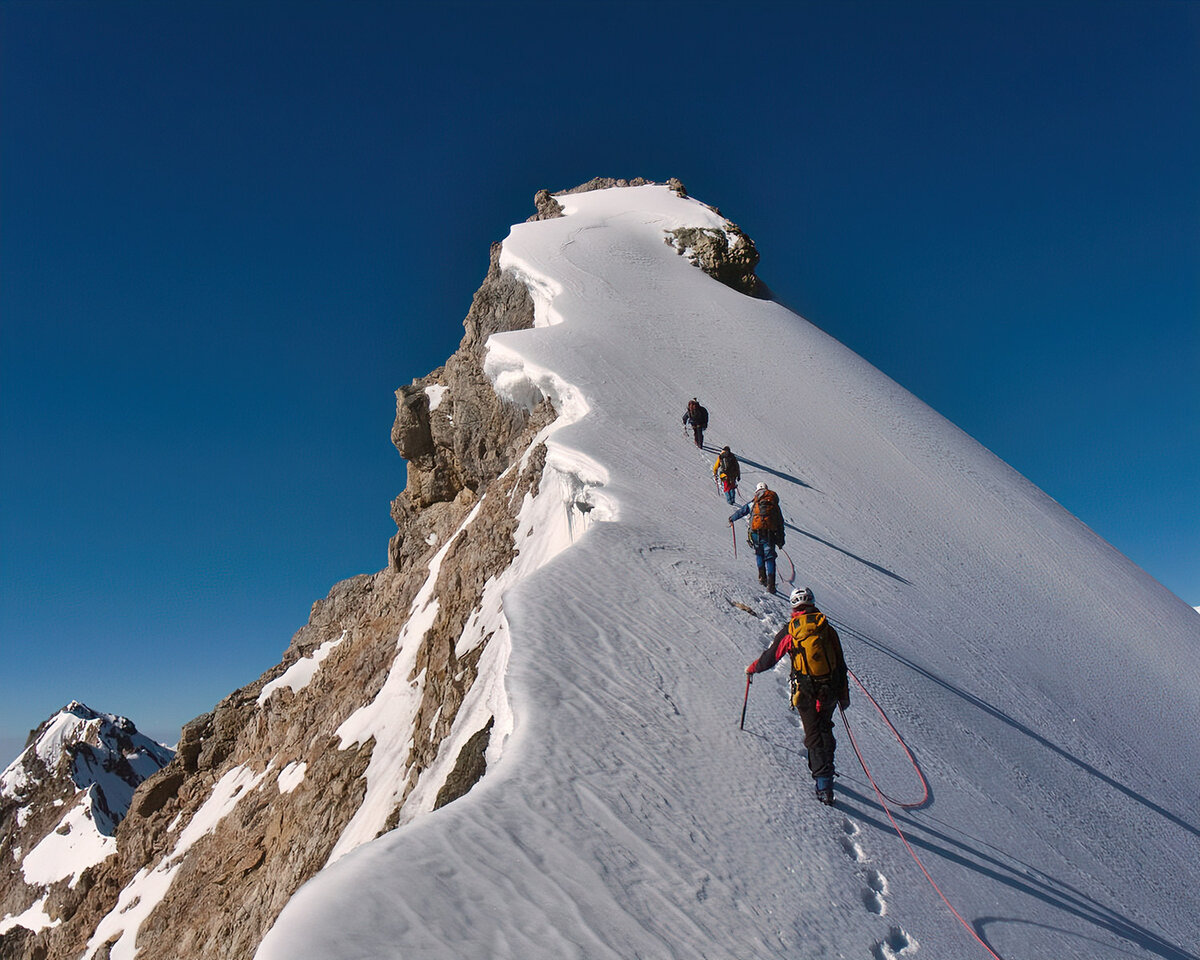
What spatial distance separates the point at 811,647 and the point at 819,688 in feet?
1.09

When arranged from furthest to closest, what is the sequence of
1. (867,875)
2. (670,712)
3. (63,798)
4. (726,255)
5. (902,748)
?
(63,798), (726,255), (902,748), (670,712), (867,875)

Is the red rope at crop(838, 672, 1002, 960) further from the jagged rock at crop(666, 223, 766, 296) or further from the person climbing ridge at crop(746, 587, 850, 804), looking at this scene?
the jagged rock at crop(666, 223, 766, 296)

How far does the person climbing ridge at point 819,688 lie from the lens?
213 inches

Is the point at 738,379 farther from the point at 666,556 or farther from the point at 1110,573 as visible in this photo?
the point at 666,556

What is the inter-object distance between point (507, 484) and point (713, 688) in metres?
11.8

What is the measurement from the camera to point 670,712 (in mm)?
6242

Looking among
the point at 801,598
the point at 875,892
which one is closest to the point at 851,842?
the point at 875,892

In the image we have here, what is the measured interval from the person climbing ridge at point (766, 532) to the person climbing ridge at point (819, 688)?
12.6 feet

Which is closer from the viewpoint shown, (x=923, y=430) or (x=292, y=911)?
(x=292, y=911)

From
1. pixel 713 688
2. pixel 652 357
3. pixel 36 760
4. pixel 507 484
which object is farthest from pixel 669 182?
pixel 36 760

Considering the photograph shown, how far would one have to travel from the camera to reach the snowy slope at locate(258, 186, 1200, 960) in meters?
4.01

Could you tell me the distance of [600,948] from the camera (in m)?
3.70

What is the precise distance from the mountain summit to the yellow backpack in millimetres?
1025

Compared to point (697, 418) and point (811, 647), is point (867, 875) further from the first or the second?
point (697, 418)
